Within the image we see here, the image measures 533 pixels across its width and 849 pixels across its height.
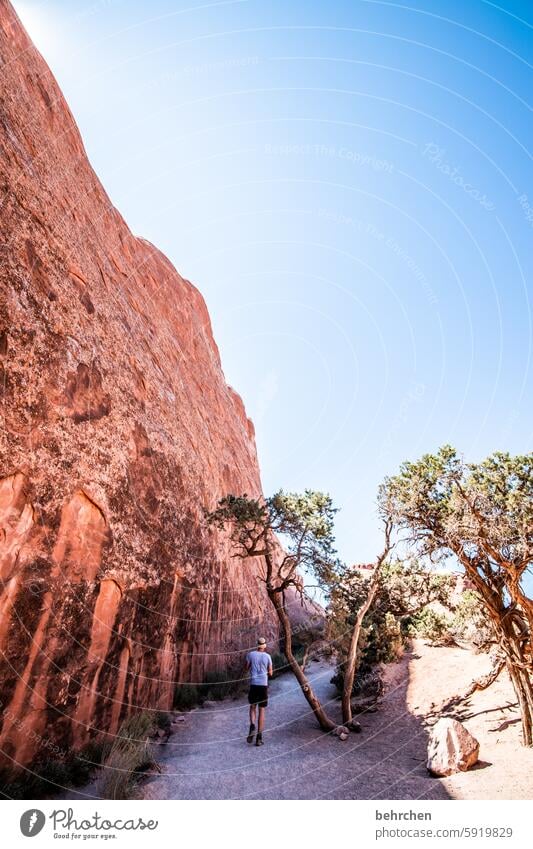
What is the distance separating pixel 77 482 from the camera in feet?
26.1

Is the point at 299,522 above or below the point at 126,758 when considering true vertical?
above

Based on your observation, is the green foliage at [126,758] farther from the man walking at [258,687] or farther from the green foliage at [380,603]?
the green foliage at [380,603]

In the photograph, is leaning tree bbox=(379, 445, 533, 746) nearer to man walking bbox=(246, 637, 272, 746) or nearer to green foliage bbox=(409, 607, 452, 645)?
Result: man walking bbox=(246, 637, 272, 746)

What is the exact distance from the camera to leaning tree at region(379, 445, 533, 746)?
8461 mm

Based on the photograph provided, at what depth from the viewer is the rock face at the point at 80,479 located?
6559 mm

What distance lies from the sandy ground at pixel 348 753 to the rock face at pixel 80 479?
5.94ft

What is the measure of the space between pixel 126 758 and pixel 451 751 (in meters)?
5.61

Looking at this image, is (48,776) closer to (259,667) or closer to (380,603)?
(259,667)

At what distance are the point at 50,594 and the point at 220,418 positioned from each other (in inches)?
713

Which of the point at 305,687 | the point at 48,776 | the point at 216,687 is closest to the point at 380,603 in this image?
the point at 305,687

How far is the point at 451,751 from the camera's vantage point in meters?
6.69

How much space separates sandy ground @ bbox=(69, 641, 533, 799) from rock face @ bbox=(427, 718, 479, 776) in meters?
0.13

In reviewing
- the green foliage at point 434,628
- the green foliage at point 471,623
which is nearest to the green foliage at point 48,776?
the green foliage at point 471,623

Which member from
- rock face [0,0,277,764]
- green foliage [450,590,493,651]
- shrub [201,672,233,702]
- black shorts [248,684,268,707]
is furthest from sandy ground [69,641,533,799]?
rock face [0,0,277,764]
